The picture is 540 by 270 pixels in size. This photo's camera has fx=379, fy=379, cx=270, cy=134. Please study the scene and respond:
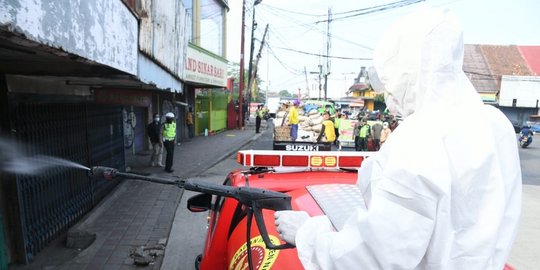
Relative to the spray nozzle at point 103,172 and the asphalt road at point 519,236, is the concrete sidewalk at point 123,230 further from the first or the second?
the spray nozzle at point 103,172

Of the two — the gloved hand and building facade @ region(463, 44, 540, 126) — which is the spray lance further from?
building facade @ region(463, 44, 540, 126)

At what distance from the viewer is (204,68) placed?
47.6 ft

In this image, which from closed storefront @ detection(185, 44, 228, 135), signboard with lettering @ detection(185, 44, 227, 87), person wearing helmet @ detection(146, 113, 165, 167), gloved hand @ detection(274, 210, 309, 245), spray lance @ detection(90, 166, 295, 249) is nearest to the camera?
gloved hand @ detection(274, 210, 309, 245)

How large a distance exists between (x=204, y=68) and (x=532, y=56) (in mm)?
40009

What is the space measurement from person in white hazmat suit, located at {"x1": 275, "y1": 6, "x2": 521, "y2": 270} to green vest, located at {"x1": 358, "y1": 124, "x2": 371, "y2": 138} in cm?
1193


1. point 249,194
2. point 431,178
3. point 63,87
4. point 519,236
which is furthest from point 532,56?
point 431,178

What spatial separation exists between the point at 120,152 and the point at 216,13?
520 inches

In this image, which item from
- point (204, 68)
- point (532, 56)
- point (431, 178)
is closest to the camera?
point (431, 178)

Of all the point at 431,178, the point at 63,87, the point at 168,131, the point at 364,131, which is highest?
the point at 63,87

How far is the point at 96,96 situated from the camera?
661 cm

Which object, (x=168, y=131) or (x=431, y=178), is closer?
(x=431, y=178)

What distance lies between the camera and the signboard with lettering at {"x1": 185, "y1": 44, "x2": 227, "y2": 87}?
1273 cm

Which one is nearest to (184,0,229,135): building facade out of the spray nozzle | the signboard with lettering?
the signboard with lettering

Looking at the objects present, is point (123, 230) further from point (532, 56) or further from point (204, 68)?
point (532, 56)
